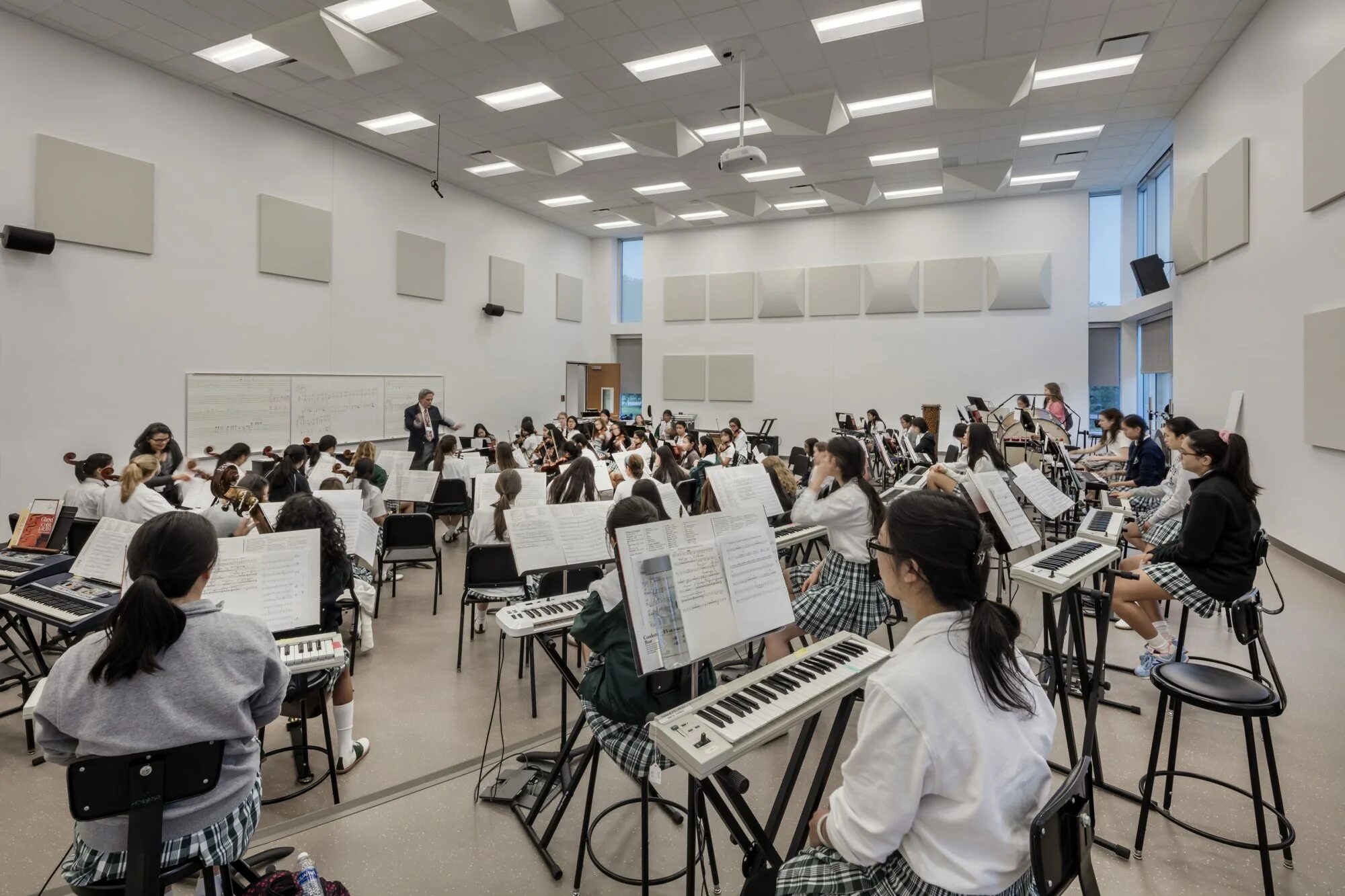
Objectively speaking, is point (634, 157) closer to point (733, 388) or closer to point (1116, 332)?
point (733, 388)

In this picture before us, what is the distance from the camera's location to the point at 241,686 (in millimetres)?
1688

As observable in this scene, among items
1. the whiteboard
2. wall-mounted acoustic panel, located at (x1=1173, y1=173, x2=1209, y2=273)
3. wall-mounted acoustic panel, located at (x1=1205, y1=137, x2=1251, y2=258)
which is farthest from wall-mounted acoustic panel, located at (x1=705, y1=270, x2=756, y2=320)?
wall-mounted acoustic panel, located at (x1=1205, y1=137, x2=1251, y2=258)

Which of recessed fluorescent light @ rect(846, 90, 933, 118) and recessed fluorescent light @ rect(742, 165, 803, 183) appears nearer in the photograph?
recessed fluorescent light @ rect(846, 90, 933, 118)

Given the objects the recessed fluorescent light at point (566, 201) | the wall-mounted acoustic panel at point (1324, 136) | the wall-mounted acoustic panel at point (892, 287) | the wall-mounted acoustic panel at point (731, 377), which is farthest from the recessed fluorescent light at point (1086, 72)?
the recessed fluorescent light at point (566, 201)

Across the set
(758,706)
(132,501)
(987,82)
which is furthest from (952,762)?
(987,82)

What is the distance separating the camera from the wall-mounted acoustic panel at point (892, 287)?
12789 millimetres

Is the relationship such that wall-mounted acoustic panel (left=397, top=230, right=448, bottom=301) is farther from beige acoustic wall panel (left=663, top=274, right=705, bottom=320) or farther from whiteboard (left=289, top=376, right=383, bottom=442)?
beige acoustic wall panel (left=663, top=274, right=705, bottom=320)

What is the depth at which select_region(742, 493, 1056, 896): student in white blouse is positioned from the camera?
122 cm

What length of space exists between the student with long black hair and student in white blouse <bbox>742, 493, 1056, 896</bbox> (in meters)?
1.98

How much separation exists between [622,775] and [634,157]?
31.0 feet

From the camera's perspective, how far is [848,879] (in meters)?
1.47

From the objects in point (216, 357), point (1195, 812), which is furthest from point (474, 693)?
point (216, 357)

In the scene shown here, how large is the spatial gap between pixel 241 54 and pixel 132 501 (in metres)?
5.80

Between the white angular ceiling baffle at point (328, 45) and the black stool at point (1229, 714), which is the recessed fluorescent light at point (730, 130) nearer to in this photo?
the white angular ceiling baffle at point (328, 45)
